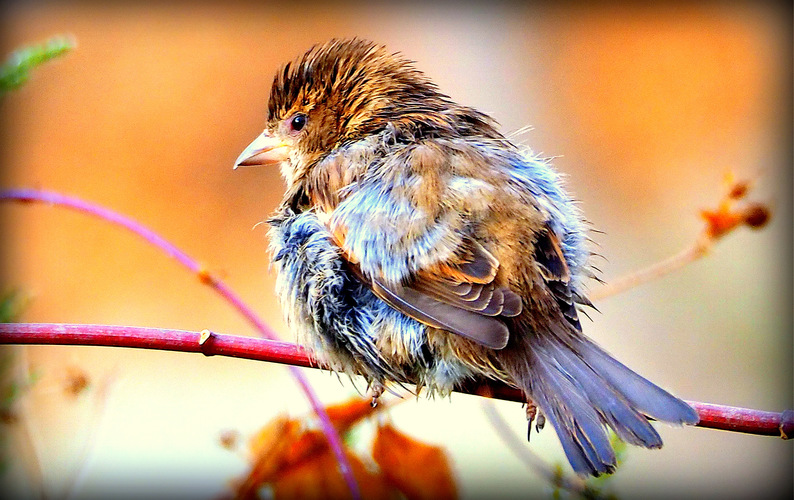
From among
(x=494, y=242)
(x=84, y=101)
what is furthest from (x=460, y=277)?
(x=84, y=101)

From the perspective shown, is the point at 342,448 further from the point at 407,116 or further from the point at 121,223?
the point at 407,116

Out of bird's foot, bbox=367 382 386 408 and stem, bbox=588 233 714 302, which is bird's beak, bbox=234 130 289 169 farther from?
stem, bbox=588 233 714 302

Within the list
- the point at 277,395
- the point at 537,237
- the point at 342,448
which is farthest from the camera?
the point at 277,395

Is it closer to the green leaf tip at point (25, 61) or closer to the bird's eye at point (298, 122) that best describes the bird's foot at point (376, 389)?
the bird's eye at point (298, 122)

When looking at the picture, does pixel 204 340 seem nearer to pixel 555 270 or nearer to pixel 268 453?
pixel 268 453

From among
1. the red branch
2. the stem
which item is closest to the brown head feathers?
the stem

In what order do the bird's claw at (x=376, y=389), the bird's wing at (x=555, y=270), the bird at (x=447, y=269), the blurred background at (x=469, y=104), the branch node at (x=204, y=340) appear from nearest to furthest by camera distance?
the branch node at (x=204, y=340), the bird at (x=447, y=269), the bird's wing at (x=555, y=270), the bird's claw at (x=376, y=389), the blurred background at (x=469, y=104)

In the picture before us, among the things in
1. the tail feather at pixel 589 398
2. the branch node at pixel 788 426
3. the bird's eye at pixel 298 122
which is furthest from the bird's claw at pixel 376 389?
the branch node at pixel 788 426
